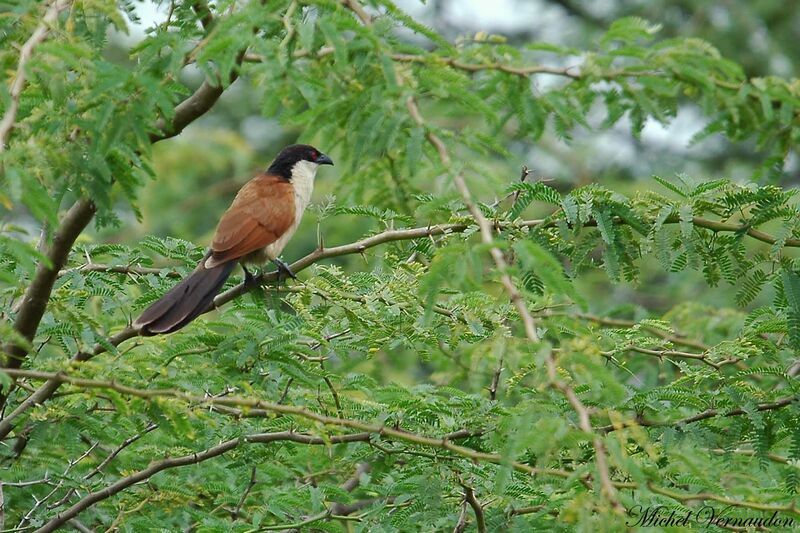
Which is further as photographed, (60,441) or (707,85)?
(60,441)

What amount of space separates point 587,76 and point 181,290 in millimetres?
1475

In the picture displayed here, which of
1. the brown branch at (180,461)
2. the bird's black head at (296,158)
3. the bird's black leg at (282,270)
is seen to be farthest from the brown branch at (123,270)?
the bird's black head at (296,158)

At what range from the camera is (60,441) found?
3396mm

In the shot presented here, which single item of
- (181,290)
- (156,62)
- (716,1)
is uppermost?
(156,62)

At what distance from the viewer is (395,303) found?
11.2ft

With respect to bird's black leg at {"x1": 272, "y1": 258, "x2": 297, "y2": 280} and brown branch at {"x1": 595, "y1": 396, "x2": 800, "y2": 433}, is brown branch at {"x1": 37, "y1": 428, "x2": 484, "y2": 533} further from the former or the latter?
brown branch at {"x1": 595, "y1": 396, "x2": 800, "y2": 433}

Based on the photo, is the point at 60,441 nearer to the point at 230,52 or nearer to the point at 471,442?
the point at 471,442

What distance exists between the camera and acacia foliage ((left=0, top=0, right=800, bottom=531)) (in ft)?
8.07

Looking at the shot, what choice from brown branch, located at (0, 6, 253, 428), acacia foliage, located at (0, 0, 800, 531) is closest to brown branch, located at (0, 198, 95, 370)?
brown branch, located at (0, 6, 253, 428)

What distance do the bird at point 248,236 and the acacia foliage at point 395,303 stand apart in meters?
0.13

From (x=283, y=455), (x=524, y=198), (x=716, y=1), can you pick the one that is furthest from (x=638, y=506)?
(x=716, y=1)

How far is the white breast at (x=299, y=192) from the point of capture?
4613 millimetres
